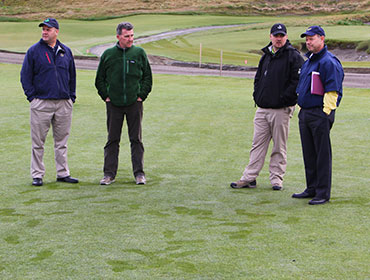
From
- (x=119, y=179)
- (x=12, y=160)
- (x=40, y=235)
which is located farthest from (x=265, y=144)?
(x=12, y=160)

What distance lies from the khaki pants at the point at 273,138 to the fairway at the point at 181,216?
0.76 feet

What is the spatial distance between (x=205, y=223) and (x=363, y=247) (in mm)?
1586

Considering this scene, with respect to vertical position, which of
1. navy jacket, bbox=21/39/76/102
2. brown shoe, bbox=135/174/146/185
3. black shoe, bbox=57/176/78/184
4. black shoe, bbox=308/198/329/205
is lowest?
black shoe, bbox=57/176/78/184

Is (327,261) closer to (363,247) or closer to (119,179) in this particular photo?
(363,247)

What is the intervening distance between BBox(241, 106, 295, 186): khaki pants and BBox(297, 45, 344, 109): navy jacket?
78cm

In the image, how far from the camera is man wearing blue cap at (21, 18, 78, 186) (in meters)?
7.69

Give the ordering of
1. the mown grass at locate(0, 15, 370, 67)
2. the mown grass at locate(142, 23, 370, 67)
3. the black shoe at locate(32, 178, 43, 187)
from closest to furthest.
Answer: the black shoe at locate(32, 178, 43, 187) → the mown grass at locate(142, 23, 370, 67) → the mown grass at locate(0, 15, 370, 67)

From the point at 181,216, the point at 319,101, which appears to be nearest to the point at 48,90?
the point at 181,216

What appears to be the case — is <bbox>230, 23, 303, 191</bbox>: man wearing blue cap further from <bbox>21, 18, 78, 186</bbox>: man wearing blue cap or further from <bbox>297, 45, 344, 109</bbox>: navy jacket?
<bbox>21, 18, 78, 186</bbox>: man wearing blue cap

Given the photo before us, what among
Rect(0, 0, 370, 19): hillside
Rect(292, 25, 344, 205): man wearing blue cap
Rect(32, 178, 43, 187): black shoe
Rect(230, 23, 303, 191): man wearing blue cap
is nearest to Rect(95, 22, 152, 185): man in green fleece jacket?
Rect(32, 178, 43, 187): black shoe

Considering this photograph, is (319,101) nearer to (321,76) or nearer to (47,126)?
(321,76)

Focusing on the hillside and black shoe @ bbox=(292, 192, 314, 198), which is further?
the hillside

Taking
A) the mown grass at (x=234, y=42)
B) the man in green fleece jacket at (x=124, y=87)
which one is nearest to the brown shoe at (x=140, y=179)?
the man in green fleece jacket at (x=124, y=87)

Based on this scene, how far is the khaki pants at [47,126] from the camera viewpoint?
786 centimetres
